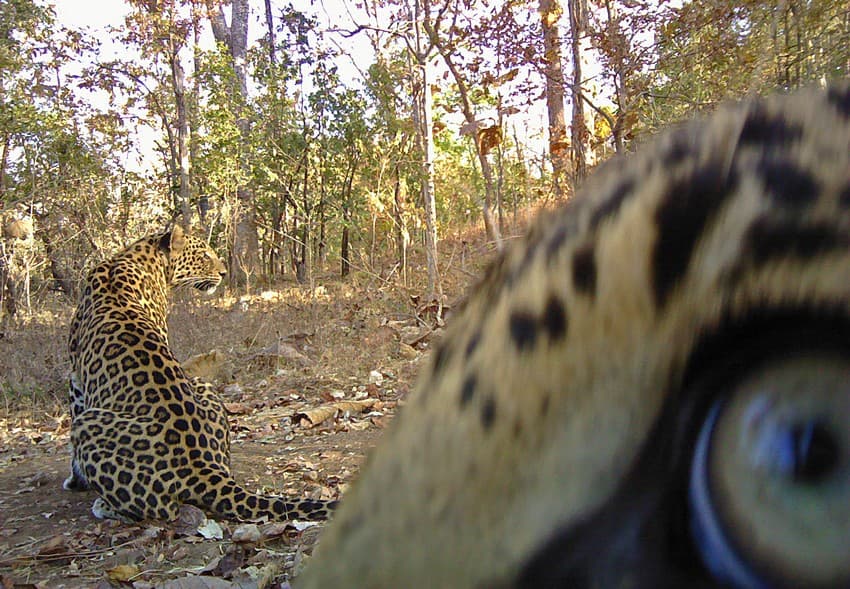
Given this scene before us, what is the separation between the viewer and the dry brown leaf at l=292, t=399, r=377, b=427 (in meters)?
5.53

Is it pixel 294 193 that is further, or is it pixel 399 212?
pixel 294 193

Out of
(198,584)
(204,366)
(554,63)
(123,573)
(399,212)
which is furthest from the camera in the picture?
(399,212)

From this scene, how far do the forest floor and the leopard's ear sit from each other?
1.51 m

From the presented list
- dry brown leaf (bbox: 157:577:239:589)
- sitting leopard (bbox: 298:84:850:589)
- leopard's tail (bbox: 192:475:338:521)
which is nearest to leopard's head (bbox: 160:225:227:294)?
leopard's tail (bbox: 192:475:338:521)

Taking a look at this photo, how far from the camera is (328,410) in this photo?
5.68 m

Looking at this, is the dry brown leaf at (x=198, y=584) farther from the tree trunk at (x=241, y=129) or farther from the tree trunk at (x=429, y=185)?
the tree trunk at (x=241, y=129)

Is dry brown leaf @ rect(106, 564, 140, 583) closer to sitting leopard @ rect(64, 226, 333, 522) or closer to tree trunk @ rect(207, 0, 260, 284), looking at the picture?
sitting leopard @ rect(64, 226, 333, 522)

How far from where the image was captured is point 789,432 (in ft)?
1.36

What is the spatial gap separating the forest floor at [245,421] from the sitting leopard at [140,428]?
112mm

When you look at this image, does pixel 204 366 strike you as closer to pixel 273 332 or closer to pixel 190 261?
pixel 190 261

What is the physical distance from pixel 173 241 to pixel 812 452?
6067 millimetres

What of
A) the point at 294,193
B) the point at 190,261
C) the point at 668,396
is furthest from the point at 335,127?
the point at 668,396

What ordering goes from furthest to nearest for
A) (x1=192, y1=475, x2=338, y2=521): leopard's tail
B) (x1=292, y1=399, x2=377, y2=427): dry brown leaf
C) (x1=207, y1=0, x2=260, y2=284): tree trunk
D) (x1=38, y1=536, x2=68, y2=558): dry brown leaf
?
(x1=207, y1=0, x2=260, y2=284): tree trunk → (x1=292, y1=399, x2=377, y2=427): dry brown leaf → (x1=192, y1=475, x2=338, y2=521): leopard's tail → (x1=38, y1=536, x2=68, y2=558): dry brown leaf

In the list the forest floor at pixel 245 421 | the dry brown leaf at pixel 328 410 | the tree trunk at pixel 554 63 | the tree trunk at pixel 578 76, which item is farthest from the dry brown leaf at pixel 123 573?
the tree trunk at pixel 554 63
